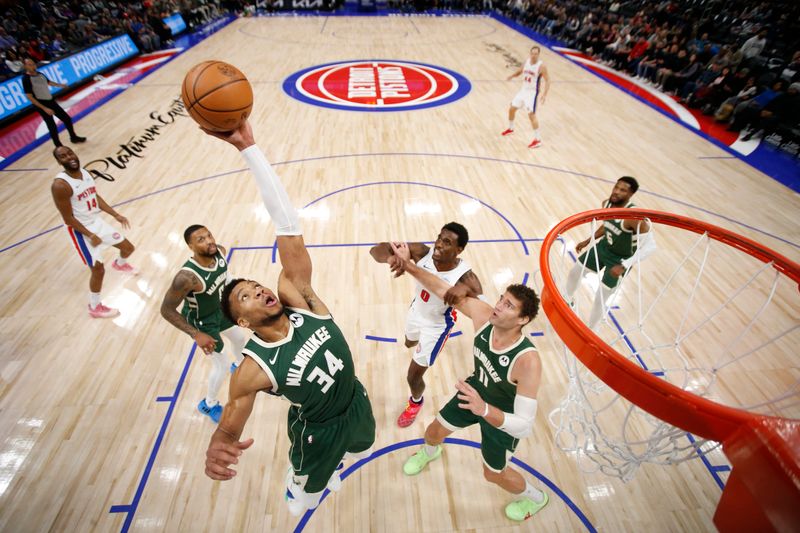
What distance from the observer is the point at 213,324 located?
3.29 metres

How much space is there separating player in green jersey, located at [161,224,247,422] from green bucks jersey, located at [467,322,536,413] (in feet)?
6.66

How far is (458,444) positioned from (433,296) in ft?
4.31

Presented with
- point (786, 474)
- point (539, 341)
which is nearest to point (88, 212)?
point (539, 341)

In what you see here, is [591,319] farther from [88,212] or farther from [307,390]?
[88,212]

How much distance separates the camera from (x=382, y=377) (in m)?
3.98

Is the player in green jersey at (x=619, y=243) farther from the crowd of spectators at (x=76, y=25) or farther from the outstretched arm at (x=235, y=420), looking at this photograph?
the crowd of spectators at (x=76, y=25)

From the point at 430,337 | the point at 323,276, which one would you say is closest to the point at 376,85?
the point at 323,276

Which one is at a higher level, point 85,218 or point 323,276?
point 85,218

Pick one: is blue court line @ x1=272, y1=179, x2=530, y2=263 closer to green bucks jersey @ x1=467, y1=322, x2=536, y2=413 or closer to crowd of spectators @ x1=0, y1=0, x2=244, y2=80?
green bucks jersey @ x1=467, y1=322, x2=536, y2=413

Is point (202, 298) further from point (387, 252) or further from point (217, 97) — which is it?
A: point (217, 97)

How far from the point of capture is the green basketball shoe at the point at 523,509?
2928 millimetres

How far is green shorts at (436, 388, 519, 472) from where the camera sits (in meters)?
2.58

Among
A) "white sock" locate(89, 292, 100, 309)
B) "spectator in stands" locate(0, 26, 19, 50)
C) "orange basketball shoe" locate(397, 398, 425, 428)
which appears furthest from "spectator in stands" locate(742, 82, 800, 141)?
"spectator in stands" locate(0, 26, 19, 50)

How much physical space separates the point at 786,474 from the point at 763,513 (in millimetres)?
153
